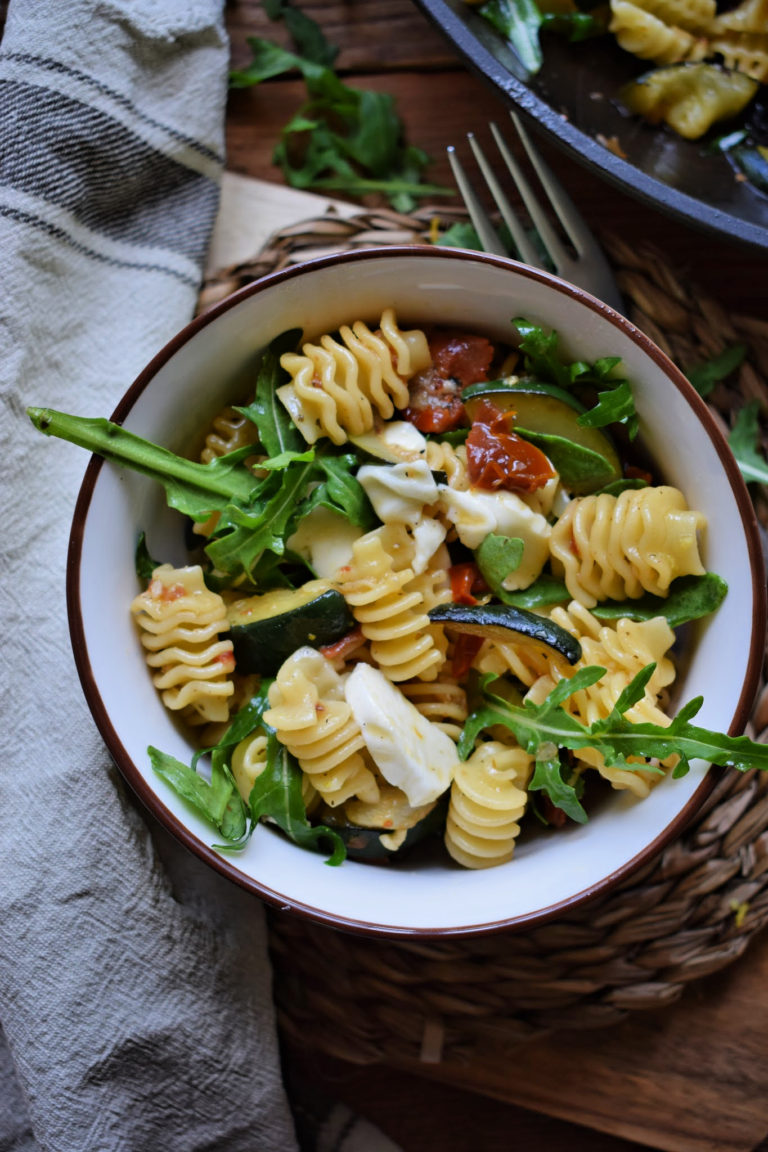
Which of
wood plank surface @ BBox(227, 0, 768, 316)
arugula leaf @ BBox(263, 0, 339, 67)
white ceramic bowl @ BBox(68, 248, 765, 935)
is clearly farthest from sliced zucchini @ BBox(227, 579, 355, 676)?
arugula leaf @ BBox(263, 0, 339, 67)

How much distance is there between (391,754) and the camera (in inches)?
76.0

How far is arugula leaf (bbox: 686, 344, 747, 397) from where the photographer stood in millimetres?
2438

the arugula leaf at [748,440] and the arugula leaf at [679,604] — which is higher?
the arugula leaf at [748,440]

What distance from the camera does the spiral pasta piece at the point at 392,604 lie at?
2016mm

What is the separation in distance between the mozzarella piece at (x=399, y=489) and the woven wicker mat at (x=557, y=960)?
816 mm

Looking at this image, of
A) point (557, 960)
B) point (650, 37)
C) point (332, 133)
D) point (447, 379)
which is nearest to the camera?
point (447, 379)

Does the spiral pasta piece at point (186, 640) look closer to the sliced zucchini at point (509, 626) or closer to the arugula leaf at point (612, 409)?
the sliced zucchini at point (509, 626)

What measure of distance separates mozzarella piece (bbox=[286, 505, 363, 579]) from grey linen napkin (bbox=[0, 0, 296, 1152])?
23.2 inches

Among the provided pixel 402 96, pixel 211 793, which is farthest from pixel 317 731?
pixel 402 96

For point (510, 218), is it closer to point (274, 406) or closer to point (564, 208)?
point (564, 208)

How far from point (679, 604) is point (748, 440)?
0.58 m

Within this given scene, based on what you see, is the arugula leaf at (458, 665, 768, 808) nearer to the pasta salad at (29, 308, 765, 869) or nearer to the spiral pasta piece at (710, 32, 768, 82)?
the pasta salad at (29, 308, 765, 869)

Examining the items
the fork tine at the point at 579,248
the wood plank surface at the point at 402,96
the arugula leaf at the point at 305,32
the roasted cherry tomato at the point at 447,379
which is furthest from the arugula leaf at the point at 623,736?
the arugula leaf at the point at 305,32

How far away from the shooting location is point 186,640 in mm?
2051
